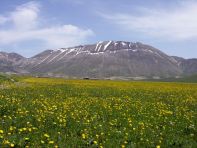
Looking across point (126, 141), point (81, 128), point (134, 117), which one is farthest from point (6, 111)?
point (126, 141)

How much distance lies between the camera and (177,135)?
15.3 meters

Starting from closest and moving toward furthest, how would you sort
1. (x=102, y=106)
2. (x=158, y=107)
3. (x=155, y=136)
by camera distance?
(x=155, y=136) < (x=102, y=106) < (x=158, y=107)

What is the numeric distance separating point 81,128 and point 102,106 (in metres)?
7.16

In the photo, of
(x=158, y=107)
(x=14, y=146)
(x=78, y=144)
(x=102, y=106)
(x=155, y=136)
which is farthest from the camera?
(x=158, y=107)

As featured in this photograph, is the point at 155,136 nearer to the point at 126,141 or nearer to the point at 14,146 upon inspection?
the point at 126,141

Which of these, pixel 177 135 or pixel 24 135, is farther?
pixel 177 135

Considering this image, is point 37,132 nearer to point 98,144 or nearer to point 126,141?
point 98,144

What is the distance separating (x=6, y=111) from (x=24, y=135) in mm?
5785

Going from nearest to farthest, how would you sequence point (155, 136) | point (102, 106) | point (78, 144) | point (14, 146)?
point (14, 146) < point (78, 144) < point (155, 136) < point (102, 106)

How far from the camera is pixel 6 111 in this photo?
18641 millimetres

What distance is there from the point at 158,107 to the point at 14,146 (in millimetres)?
13704

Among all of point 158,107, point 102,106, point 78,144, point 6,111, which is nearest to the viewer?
point 78,144

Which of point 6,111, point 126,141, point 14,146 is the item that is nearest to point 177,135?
point 126,141

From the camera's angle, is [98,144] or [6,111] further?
[6,111]
